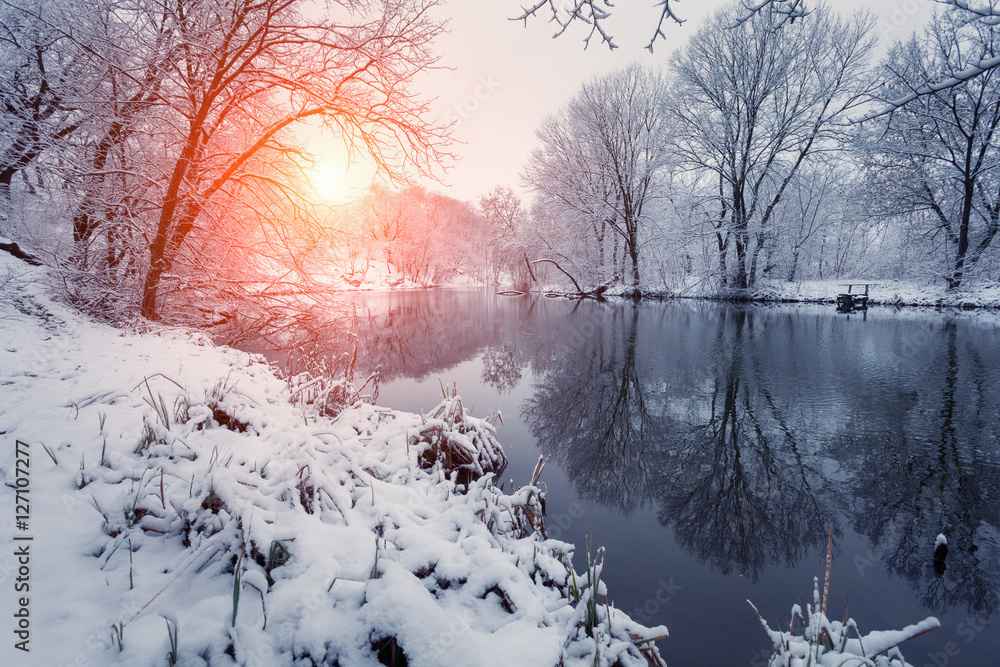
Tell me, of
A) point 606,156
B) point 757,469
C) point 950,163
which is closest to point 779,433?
point 757,469

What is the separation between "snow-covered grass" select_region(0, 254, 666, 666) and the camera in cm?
158

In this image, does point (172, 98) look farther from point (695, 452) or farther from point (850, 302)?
point (850, 302)

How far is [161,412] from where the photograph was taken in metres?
3.21

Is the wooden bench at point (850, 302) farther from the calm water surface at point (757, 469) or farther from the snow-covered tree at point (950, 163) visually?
the calm water surface at point (757, 469)

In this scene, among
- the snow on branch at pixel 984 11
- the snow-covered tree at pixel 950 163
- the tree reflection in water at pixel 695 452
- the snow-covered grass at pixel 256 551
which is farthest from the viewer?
the snow-covered tree at pixel 950 163

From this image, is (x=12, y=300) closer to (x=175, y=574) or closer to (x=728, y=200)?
(x=175, y=574)

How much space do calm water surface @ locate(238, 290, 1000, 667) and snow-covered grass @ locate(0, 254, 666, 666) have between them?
874mm

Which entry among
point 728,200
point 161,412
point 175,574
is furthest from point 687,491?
point 728,200

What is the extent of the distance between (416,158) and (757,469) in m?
6.40

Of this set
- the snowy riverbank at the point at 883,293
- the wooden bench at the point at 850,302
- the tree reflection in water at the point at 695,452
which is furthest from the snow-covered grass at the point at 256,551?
the snowy riverbank at the point at 883,293

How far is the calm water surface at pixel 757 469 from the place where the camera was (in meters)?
2.50

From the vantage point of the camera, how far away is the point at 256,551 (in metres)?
2.02

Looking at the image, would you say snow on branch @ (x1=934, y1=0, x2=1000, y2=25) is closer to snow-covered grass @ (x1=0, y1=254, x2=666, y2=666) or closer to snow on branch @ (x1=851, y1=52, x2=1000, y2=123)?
snow on branch @ (x1=851, y1=52, x2=1000, y2=123)

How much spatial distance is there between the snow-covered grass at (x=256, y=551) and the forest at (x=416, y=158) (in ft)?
11.4
